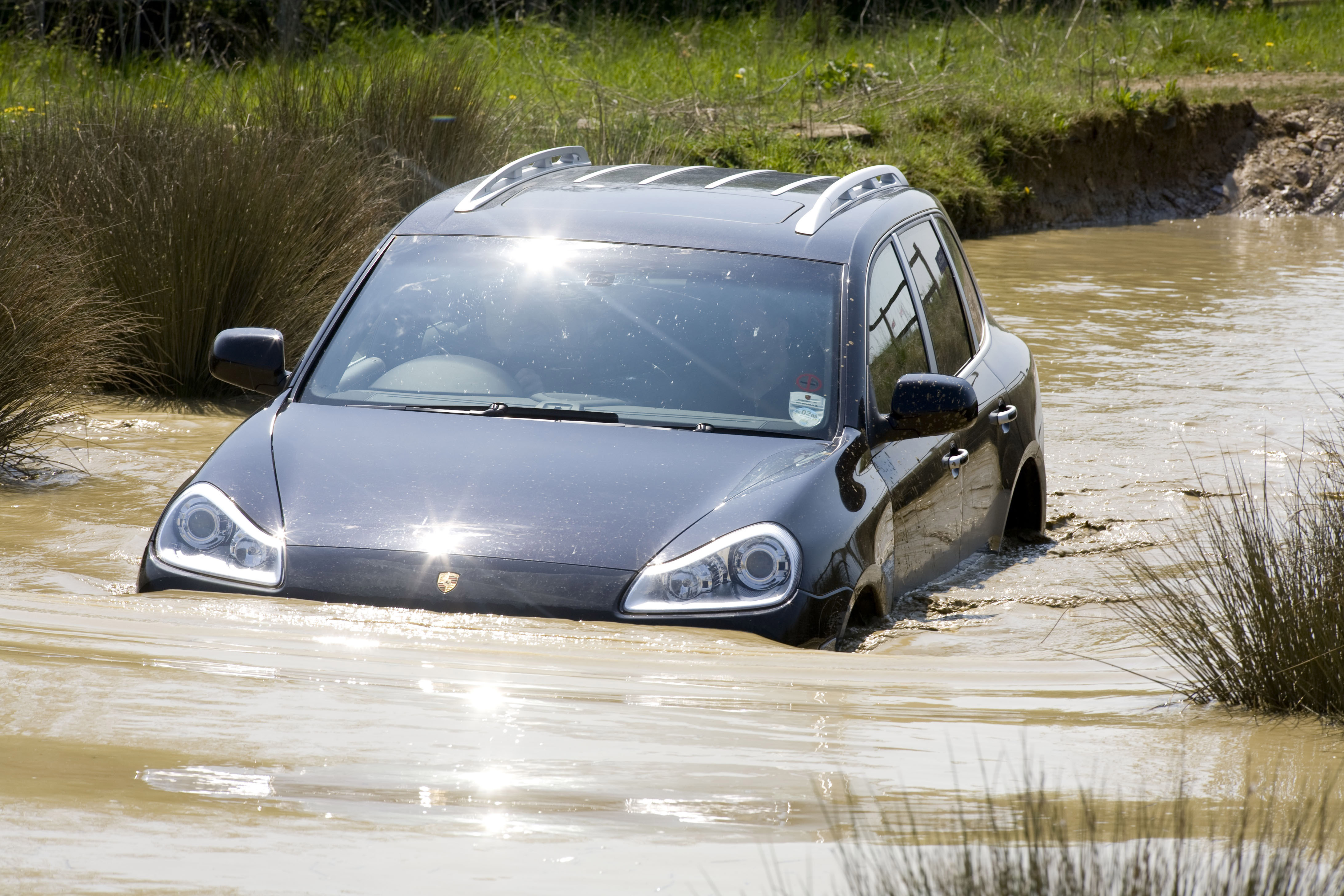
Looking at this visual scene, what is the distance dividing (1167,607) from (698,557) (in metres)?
1.14

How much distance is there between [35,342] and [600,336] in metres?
3.29

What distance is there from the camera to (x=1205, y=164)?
21594 mm

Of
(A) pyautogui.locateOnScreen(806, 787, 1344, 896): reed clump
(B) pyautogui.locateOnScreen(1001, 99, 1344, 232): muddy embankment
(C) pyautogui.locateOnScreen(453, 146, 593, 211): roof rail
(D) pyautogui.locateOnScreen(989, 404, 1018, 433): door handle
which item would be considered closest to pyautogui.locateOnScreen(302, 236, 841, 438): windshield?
(C) pyautogui.locateOnScreen(453, 146, 593, 211): roof rail

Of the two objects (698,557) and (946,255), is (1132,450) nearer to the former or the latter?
(946,255)

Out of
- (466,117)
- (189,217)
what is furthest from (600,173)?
(466,117)

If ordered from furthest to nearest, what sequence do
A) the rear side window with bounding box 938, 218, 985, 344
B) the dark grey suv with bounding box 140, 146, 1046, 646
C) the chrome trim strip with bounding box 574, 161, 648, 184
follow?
the rear side window with bounding box 938, 218, 985, 344, the chrome trim strip with bounding box 574, 161, 648, 184, the dark grey suv with bounding box 140, 146, 1046, 646

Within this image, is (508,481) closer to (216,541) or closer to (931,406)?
(216,541)

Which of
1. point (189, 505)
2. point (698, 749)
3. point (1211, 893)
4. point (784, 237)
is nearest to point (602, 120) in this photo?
point (784, 237)

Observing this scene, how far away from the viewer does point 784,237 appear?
5.10 metres

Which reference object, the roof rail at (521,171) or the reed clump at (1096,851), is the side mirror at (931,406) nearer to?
the roof rail at (521,171)

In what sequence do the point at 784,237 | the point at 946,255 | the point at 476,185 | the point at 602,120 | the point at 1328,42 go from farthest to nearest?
the point at 1328,42
the point at 602,120
the point at 946,255
the point at 476,185
the point at 784,237

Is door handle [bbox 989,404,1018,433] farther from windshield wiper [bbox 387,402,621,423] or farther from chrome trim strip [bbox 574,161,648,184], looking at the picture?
windshield wiper [bbox 387,402,621,423]

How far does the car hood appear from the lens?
4.00 meters

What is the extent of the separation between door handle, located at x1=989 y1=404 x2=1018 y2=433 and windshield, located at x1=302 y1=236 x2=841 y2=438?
1099mm
